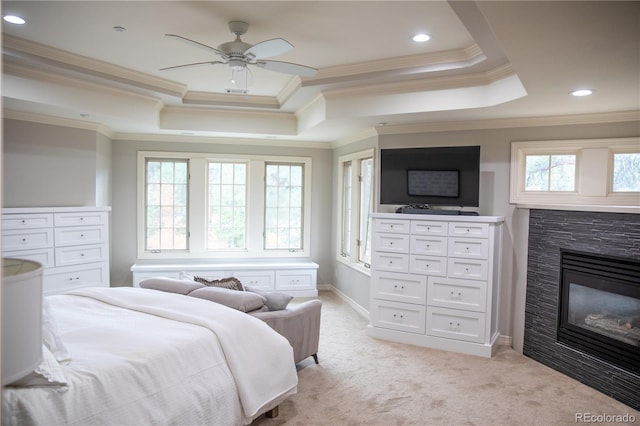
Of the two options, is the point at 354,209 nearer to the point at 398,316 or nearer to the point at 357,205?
the point at 357,205

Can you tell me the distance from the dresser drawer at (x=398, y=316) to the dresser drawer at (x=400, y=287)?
65mm

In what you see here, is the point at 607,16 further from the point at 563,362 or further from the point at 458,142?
the point at 563,362

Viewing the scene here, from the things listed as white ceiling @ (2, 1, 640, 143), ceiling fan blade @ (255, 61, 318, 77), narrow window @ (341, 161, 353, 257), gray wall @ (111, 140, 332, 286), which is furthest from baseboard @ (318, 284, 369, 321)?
ceiling fan blade @ (255, 61, 318, 77)

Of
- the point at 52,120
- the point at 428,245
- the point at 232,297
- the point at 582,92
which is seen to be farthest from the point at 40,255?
the point at 582,92

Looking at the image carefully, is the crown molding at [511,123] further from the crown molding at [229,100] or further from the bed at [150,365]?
the bed at [150,365]

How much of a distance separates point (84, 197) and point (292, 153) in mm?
2906

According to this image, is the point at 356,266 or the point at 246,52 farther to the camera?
the point at 356,266

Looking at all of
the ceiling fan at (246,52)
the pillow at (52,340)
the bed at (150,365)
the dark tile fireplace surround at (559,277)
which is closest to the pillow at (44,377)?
the bed at (150,365)

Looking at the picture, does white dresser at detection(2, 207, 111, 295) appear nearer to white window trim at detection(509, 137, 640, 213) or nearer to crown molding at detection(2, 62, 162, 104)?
crown molding at detection(2, 62, 162, 104)

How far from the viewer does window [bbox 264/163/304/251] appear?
6660mm

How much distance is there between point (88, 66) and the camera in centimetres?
402

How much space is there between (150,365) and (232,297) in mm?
1042

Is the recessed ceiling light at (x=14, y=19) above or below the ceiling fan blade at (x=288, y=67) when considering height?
above

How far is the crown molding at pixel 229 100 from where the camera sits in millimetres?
5223
